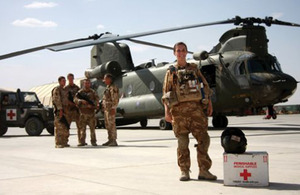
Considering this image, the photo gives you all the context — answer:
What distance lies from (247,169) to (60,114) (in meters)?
6.85

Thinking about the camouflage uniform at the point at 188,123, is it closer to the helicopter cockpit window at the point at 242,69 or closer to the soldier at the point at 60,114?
the soldier at the point at 60,114

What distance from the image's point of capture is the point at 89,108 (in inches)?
429

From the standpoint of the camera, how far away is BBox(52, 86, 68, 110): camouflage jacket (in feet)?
35.2

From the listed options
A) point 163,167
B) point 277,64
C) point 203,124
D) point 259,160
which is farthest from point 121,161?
point 277,64

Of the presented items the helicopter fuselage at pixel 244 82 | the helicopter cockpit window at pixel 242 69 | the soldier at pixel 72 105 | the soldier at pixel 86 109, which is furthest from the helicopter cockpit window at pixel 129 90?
the soldier at pixel 86 109

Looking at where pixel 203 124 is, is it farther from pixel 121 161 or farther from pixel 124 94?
pixel 124 94

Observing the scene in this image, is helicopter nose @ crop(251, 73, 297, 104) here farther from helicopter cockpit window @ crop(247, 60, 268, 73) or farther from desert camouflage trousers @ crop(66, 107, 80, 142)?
desert camouflage trousers @ crop(66, 107, 80, 142)

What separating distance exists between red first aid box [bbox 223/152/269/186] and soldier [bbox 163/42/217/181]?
0.51 m

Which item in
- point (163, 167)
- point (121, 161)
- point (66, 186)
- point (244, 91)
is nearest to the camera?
point (66, 186)

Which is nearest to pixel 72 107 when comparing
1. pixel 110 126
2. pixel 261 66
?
pixel 110 126

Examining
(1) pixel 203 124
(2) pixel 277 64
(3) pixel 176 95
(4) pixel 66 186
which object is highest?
(2) pixel 277 64

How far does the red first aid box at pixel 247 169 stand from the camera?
4.75 m

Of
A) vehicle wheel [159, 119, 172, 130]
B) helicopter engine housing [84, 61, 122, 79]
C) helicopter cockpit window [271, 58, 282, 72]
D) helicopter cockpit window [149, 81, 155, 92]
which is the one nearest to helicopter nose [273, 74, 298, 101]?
helicopter cockpit window [271, 58, 282, 72]

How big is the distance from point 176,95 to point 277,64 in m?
11.3
